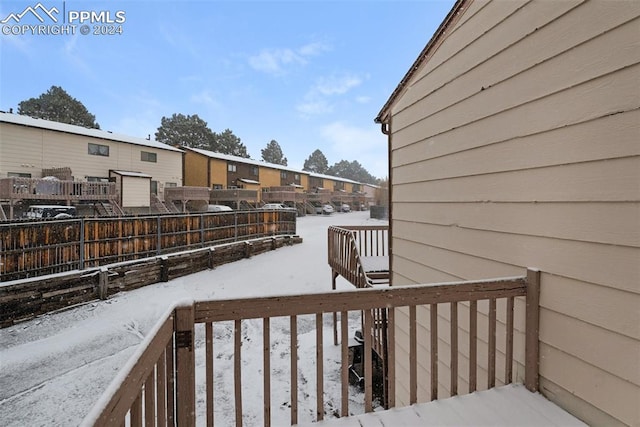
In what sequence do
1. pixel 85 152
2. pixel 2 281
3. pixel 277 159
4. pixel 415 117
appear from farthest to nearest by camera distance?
pixel 277 159, pixel 85 152, pixel 2 281, pixel 415 117

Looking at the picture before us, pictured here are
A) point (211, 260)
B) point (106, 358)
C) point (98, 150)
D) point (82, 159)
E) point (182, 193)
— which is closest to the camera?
point (106, 358)

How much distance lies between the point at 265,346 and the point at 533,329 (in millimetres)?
1991

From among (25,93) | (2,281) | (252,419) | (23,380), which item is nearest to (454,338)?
(252,419)

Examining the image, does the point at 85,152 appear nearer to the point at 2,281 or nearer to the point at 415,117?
the point at 2,281

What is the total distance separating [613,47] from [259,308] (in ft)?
8.82

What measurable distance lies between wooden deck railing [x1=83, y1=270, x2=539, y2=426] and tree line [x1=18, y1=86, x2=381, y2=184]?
43.6 m

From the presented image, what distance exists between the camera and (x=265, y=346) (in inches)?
77.3

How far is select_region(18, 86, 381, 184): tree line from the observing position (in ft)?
124

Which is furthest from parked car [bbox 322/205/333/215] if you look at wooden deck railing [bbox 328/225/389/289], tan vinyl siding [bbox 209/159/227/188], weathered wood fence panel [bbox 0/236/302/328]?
→ wooden deck railing [bbox 328/225/389/289]

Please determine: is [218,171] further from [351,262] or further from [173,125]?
[351,262]

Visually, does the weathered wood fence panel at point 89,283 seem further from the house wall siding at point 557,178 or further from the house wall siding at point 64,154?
the house wall siding at point 64,154

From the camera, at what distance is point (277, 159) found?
2825 inches

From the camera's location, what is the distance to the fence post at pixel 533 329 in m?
2.28

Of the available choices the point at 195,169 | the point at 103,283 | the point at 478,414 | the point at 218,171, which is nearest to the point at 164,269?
the point at 103,283
